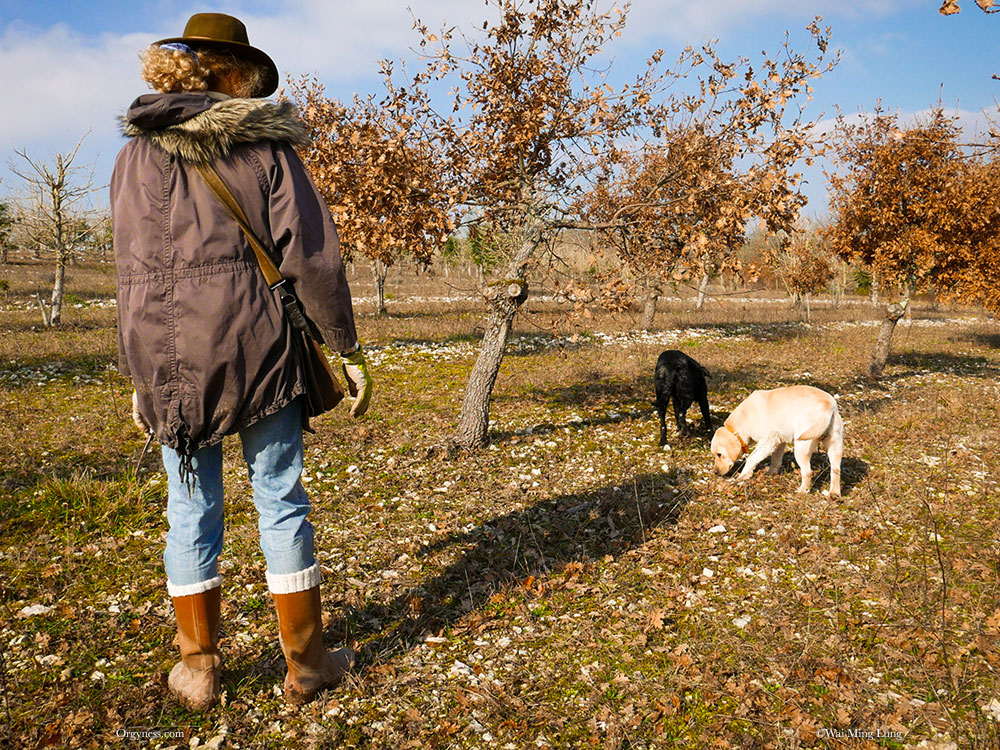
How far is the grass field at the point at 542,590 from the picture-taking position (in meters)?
3.58

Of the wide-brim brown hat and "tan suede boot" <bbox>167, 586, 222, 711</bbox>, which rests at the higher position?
the wide-brim brown hat

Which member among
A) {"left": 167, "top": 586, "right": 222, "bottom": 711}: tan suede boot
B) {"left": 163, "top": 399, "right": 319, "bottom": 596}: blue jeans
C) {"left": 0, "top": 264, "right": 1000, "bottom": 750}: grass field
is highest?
{"left": 163, "top": 399, "right": 319, "bottom": 596}: blue jeans

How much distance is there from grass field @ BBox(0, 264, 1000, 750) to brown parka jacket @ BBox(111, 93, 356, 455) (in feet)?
6.80

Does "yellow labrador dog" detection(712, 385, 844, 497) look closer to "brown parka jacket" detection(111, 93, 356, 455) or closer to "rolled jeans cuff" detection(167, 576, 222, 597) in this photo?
"brown parka jacket" detection(111, 93, 356, 455)

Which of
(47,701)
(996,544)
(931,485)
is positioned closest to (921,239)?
(931,485)

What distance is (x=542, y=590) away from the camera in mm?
5129

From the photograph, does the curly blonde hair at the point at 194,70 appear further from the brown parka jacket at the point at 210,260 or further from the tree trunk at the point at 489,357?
the tree trunk at the point at 489,357

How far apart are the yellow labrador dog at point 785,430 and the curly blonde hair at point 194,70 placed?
21.6ft

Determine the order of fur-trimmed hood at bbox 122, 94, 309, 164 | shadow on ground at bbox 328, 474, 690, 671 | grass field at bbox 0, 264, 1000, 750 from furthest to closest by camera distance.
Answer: shadow on ground at bbox 328, 474, 690, 671, grass field at bbox 0, 264, 1000, 750, fur-trimmed hood at bbox 122, 94, 309, 164

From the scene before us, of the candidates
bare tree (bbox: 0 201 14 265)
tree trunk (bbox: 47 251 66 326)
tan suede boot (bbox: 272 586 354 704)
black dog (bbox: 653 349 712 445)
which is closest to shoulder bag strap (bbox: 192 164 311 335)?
tan suede boot (bbox: 272 586 354 704)

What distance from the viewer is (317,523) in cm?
645

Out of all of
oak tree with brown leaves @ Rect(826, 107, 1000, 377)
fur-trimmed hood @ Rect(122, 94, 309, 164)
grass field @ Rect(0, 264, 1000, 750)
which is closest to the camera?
fur-trimmed hood @ Rect(122, 94, 309, 164)

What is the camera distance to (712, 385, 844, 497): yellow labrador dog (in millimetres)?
6973

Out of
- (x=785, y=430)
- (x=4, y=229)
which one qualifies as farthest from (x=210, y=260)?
(x=4, y=229)
